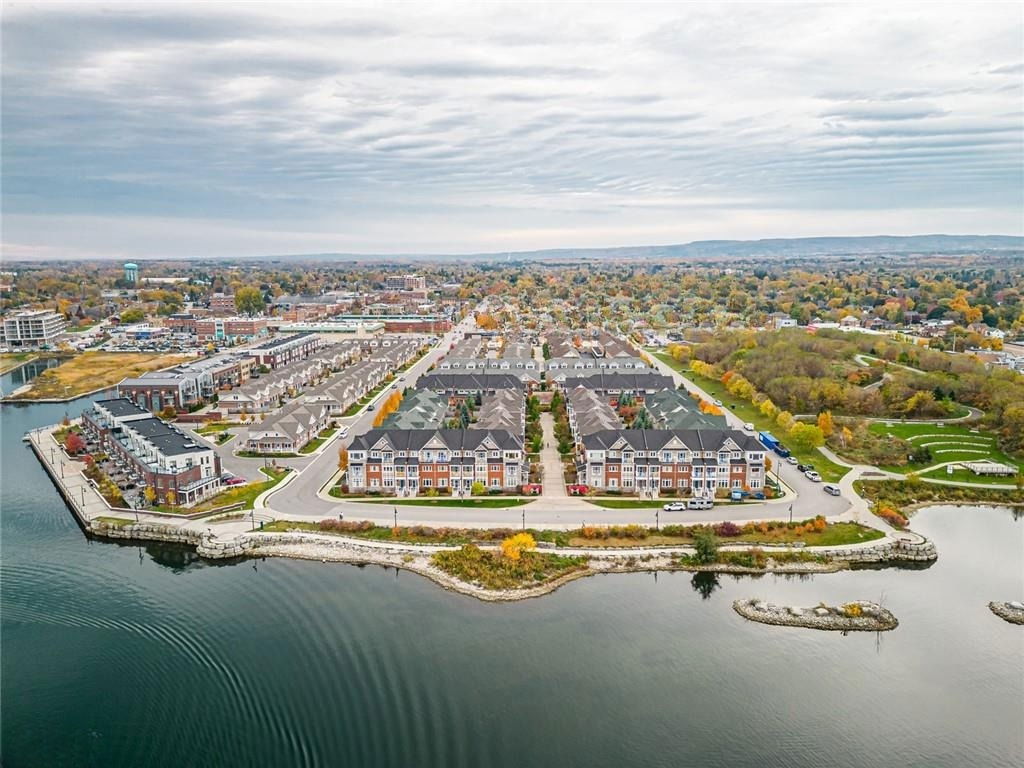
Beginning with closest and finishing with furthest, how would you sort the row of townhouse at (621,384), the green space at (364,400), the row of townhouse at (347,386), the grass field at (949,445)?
the grass field at (949,445) < the row of townhouse at (347,386) < the green space at (364,400) < the row of townhouse at (621,384)

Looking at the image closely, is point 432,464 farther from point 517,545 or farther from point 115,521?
point 115,521

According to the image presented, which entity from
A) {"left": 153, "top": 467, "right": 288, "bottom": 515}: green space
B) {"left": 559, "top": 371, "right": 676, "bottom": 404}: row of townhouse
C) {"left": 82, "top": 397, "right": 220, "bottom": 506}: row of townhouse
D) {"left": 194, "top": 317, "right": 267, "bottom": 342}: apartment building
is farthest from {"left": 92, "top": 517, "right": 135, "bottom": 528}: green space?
{"left": 194, "top": 317, "right": 267, "bottom": 342}: apartment building

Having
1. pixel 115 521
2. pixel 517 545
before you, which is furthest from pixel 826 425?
pixel 115 521

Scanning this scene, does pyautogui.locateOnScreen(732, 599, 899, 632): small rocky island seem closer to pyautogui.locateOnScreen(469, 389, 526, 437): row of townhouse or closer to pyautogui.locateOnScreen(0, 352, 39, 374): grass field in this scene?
pyautogui.locateOnScreen(469, 389, 526, 437): row of townhouse

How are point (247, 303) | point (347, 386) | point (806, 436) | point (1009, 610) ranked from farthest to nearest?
1. point (247, 303)
2. point (347, 386)
3. point (806, 436)
4. point (1009, 610)

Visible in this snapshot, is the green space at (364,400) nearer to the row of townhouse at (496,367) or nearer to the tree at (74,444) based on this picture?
the row of townhouse at (496,367)

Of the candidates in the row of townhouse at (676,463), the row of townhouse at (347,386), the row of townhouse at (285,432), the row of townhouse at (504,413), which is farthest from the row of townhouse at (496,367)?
the row of townhouse at (676,463)

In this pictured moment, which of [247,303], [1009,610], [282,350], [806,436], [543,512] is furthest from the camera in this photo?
[247,303]
